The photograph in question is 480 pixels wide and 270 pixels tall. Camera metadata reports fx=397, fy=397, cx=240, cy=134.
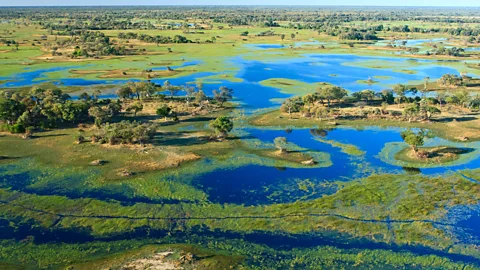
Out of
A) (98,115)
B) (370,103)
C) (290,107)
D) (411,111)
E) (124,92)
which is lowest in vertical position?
(370,103)

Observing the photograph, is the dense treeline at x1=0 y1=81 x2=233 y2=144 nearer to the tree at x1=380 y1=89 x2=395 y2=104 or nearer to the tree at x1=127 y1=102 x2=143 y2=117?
the tree at x1=127 y1=102 x2=143 y2=117

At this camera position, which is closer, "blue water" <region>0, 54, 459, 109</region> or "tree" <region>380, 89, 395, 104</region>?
"tree" <region>380, 89, 395, 104</region>

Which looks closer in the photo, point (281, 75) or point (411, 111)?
point (411, 111)

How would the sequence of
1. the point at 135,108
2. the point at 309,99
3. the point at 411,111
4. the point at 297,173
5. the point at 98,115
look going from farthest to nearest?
the point at 309,99 < the point at 135,108 < the point at 411,111 < the point at 98,115 < the point at 297,173

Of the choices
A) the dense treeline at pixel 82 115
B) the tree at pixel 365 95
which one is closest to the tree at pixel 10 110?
the dense treeline at pixel 82 115

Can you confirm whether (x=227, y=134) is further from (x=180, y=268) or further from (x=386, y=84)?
(x=386, y=84)

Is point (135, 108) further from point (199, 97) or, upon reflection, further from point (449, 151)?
point (449, 151)

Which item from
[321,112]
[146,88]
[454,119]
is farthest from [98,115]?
[454,119]

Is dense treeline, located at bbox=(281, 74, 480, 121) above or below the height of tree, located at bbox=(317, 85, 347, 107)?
below

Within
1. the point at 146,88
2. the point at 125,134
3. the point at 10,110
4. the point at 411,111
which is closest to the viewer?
the point at 125,134

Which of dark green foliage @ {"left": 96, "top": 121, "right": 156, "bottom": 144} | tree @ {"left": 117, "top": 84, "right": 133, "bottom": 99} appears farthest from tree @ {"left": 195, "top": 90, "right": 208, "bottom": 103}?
dark green foliage @ {"left": 96, "top": 121, "right": 156, "bottom": 144}

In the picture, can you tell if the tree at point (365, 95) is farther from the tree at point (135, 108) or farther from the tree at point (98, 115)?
the tree at point (98, 115)
